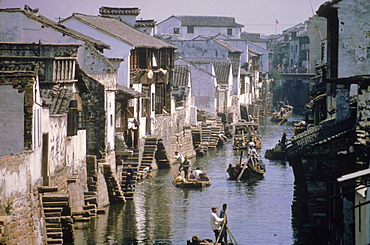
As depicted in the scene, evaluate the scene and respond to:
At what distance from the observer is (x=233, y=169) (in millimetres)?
57156

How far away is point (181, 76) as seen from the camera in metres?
78.5

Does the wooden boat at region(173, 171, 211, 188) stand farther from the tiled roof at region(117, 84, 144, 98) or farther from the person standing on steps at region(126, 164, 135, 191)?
the tiled roof at region(117, 84, 144, 98)

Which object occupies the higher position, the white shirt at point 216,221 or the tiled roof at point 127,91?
the tiled roof at point 127,91

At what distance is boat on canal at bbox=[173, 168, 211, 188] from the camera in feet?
174

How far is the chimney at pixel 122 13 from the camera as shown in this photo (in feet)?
218

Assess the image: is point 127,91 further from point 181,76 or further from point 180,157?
point 181,76

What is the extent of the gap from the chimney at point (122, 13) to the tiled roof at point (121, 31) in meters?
1.19

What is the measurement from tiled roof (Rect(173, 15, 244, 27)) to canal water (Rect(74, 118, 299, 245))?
8095cm

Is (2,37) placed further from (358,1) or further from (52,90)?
(358,1)

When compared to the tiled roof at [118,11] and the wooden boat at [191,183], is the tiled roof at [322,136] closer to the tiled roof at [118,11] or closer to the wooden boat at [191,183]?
the wooden boat at [191,183]

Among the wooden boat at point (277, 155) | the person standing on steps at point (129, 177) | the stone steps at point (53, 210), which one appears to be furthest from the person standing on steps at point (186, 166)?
the stone steps at point (53, 210)

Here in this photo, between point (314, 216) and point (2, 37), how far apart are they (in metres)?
22.8

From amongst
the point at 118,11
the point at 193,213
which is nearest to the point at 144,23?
the point at 118,11

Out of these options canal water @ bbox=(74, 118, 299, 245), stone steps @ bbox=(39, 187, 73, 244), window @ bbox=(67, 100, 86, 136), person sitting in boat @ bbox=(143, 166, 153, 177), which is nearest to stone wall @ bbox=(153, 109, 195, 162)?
canal water @ bbox=(74, 118, 299, 245)
